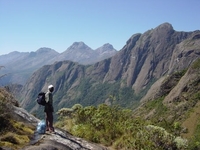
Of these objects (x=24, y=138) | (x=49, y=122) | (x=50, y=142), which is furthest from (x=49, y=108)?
(x=50, y=142)

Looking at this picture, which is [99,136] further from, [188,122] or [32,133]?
[188,122]

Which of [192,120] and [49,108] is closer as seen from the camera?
[49,108]

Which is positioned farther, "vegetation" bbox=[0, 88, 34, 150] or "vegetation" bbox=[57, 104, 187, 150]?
"vegetation" bbox=[57, 104, 187, 150]

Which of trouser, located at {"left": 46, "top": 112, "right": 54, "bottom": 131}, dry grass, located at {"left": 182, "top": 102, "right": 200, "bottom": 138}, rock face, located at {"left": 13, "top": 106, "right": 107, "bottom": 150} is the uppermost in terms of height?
dry grass, located at {"left": 182, "top": 102, "right": 200, "bottom": 138}

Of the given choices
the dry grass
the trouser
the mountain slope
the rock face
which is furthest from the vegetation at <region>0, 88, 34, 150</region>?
the dry grass

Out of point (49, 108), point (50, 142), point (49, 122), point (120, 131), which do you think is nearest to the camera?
point (50, 142)

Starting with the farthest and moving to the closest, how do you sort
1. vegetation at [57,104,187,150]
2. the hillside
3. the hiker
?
vegetation at [57,104,187,150], the hiker, the hillside

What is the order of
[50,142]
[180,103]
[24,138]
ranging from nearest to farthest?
[50,142], [24,138], [180,103]

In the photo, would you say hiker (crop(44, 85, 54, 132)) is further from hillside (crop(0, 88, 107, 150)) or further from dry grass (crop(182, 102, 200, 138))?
dry grass (crop(182, 102, 200, 138))

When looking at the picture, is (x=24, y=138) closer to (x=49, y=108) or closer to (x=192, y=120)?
(x=49, y=108)

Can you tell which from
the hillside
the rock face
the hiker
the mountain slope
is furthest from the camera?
the mountain slope

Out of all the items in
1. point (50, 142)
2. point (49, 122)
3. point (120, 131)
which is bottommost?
point (50, 142)

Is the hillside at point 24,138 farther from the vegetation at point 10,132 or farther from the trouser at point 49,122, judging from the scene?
the trouser at point 49,122

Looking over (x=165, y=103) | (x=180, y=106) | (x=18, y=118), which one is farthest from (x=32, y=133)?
→ (x=165, y=103)
